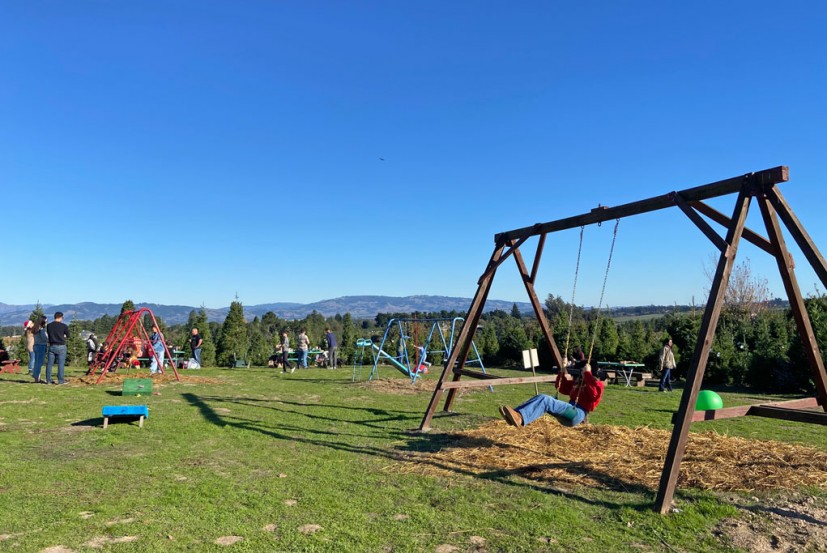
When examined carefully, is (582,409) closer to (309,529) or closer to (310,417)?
(309,529)

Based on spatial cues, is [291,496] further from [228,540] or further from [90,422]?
[90,422]

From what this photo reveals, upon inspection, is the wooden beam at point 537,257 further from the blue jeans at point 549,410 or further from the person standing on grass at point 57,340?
the person standing on grass at point 57,340

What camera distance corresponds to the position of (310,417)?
34.0 ft

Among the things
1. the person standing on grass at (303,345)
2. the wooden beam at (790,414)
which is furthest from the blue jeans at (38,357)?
the wooden beam at (790,414)

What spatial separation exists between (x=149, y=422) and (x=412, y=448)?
479 centimetres

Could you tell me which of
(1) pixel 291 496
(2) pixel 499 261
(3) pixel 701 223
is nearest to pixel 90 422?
(1) pixel 291 496

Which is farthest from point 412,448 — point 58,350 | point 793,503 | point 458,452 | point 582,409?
point 58,350

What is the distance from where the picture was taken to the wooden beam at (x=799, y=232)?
5.62 metres

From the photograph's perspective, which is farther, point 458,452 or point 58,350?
point 58,350

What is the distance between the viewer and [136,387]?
12.5 meters

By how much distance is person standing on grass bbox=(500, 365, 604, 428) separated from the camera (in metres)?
7.22

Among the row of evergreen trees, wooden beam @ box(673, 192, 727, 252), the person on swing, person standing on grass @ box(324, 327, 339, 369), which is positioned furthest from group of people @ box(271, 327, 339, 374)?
wooden beam @ box(673, 192, 727, 252)

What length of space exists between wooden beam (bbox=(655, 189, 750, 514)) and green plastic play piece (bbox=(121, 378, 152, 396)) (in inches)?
436

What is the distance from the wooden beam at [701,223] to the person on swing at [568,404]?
2.52 m
